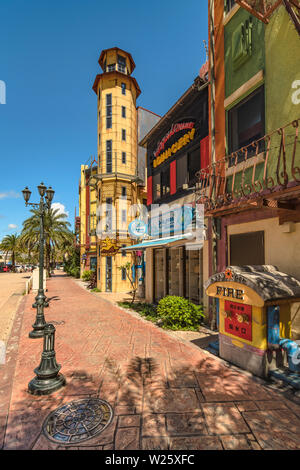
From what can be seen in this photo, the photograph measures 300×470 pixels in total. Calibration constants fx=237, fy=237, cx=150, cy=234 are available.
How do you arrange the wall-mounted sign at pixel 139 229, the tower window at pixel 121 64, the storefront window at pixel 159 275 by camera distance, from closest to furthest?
the storefront window at pixel 159 275 → the wall-mounted sign at pixel 139 229 → the tower window at pixel 121 64

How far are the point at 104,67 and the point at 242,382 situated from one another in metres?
24.1

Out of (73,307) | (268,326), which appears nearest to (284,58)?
(268,326)

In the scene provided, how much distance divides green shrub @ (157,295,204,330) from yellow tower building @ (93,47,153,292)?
33.9 feet

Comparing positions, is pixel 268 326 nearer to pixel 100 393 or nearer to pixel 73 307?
pixel 100 393

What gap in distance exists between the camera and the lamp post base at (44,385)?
462cm

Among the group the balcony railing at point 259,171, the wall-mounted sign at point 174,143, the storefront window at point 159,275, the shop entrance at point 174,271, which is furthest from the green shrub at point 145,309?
the wall-mounted sign at point 174,143

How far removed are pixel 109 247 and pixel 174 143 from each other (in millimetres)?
9959

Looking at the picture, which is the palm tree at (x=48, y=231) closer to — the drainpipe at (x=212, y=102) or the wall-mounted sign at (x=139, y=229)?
the wall-mounted sign at (x=139, y=229)

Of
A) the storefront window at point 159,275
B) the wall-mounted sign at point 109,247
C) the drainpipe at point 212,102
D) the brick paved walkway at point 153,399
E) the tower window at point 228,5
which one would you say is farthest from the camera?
the wall-mounted sign at point 109,247

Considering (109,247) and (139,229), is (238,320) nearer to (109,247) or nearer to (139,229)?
(139,229)

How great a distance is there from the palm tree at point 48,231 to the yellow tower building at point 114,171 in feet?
45.3

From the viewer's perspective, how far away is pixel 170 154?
40.2 ft

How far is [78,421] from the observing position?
380 cm

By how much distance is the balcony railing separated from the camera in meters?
5.38
